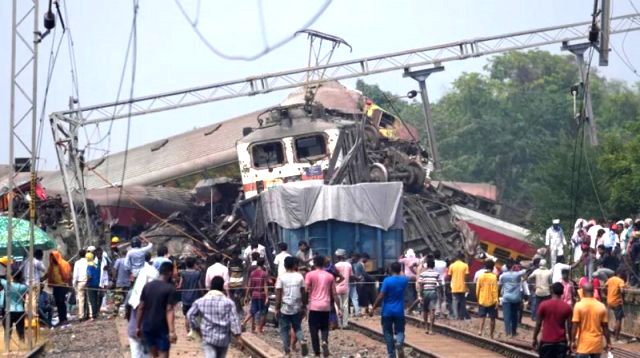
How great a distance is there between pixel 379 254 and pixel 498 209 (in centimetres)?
1664

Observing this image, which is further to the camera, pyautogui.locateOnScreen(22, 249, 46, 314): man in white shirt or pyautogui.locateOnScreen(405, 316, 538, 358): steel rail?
pyautogui.locateOnScreen(22, 249, 46, 314): man in white shirt

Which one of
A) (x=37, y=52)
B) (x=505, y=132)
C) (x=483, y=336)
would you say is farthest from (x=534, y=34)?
(x=505, y=132)

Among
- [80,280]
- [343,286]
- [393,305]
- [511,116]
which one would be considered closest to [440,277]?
[343,286]

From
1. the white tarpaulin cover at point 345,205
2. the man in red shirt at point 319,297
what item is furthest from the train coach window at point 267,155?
the man in red shirt at point 319,297

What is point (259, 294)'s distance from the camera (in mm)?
21672

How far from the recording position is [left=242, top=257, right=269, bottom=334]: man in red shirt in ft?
70.1

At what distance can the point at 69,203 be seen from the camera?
3722 cm

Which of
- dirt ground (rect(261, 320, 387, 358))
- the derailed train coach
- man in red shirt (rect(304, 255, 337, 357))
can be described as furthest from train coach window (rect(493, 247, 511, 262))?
man in red shirt (rect(304, 255, 337, 357))

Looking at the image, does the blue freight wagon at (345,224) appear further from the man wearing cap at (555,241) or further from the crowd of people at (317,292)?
the man wearing cap at (555,241)

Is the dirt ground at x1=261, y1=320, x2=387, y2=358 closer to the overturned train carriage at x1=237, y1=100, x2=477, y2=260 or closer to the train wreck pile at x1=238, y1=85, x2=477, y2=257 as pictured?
the overturned train carriage at x1=237, y1=100, x2=477, y2=260

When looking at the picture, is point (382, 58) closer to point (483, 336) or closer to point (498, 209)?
point (498, 209)

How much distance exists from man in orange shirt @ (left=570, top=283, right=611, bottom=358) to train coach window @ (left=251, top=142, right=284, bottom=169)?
19.3 m

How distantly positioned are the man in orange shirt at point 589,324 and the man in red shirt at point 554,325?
0.48 feet

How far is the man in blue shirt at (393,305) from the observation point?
57.5ft
